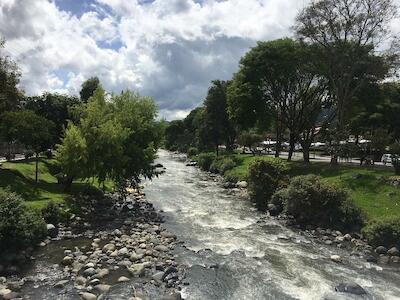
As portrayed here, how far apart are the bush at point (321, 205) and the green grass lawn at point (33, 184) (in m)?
18.7

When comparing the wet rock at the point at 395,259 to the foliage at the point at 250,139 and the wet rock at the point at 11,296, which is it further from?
the foliage at the point at 250,139

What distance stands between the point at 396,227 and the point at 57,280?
64.8 ft

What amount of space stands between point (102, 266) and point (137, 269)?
205 centimetres

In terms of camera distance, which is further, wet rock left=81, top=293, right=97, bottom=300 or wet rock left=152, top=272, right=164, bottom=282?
wet rock left=152, top=272, right=164, bottom=282

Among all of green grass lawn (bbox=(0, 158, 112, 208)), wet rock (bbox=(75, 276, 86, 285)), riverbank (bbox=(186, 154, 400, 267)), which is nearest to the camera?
wet rock (bbox=(75, 276, 86, 285))

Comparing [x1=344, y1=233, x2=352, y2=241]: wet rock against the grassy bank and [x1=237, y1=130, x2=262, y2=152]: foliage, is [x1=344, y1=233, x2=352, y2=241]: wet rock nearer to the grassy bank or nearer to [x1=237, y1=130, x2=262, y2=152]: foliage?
the grassy bank

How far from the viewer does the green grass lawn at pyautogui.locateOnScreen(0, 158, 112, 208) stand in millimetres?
33719

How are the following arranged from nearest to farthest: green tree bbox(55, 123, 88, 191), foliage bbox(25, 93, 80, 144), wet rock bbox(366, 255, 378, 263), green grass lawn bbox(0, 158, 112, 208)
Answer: wet rock bbox(366, 255, 378, 263), green grass lawn bbox(0, 158, 112, 208), green tree bbox(55, 123, 88, 191), foliage bbox(25, 93, 80, 144)

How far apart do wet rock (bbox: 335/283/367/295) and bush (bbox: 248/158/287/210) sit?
61.0 ft

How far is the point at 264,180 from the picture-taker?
40.3 meters

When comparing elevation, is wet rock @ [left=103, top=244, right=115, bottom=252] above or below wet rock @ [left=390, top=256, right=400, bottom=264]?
above

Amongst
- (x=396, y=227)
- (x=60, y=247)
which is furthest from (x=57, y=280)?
(x=396, y=227)

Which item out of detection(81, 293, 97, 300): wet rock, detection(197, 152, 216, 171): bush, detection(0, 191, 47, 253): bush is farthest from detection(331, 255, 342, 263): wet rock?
detection(197, 152, 216, 171): bush

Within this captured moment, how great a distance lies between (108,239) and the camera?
27.8 meters
